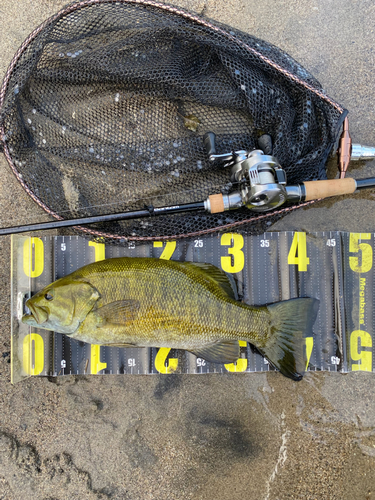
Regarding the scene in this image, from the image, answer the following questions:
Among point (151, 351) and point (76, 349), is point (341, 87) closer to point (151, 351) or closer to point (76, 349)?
point (151, 351)

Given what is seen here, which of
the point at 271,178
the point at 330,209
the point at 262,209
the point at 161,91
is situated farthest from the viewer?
the point at 330,209

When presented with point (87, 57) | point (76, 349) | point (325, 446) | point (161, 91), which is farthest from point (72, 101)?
point (325, 446)

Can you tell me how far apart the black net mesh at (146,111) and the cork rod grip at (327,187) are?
227mm

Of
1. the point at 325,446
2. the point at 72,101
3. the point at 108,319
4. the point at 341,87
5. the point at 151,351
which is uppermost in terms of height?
the point at 341,87

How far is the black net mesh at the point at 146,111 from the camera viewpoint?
8.54ft

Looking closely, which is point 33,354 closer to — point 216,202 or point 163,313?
point 163,313

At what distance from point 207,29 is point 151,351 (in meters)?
2.61

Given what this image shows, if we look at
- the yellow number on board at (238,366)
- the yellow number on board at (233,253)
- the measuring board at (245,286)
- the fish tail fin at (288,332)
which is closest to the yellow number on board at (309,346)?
the measuring board at (245,286)

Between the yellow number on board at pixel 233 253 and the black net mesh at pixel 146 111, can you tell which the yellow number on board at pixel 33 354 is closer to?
the black net mesh at pixel 146 111

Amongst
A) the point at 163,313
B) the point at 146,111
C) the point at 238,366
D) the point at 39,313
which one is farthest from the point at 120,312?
the point at 146,111

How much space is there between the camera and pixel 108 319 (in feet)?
8.11

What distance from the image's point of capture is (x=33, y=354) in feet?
9.50

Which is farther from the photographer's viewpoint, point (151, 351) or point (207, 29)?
point (151, 351)

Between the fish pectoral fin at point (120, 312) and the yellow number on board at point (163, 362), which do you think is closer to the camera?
the fish pectoral fin at point (120, 312)
